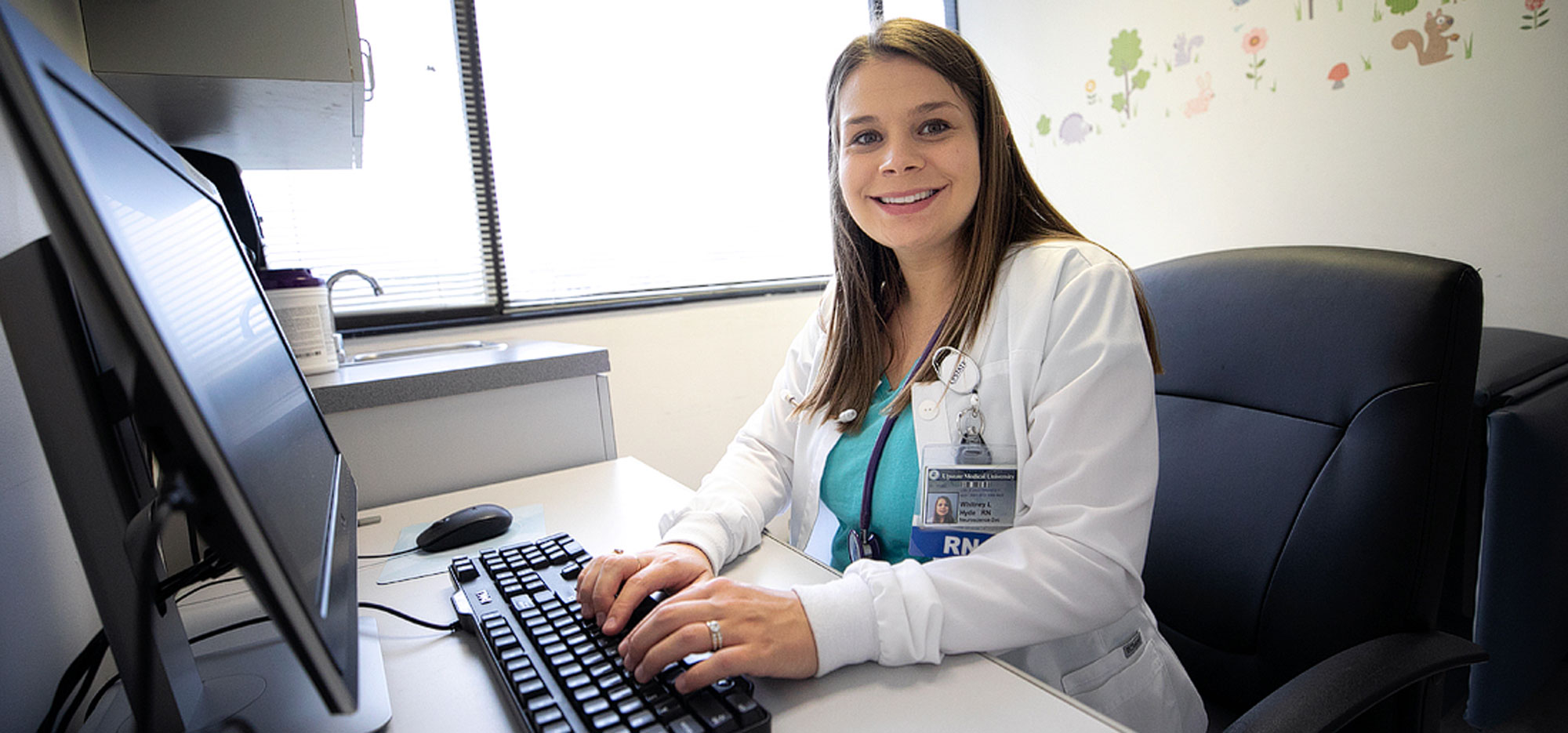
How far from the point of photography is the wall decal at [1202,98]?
2.18 metres

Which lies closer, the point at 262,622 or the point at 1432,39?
the point at 262,622

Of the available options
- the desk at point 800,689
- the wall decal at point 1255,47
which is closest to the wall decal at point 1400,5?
the wall decal at point 1255,47

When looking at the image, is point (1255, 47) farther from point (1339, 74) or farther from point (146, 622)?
point (146, 622)

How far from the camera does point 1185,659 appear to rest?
2.99ft

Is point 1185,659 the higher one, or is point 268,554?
point 268,554

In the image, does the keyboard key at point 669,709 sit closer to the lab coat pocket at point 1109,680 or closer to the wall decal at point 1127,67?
the lab coat pocket at point 1109,680

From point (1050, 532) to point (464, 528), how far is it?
70 centimetres

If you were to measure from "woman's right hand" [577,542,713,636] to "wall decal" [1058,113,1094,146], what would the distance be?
242cm

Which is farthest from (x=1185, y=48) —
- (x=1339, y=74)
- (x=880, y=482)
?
(x=880, y=482)

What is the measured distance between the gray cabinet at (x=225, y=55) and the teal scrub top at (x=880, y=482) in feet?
3.18

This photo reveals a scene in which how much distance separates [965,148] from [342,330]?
1.95 meters

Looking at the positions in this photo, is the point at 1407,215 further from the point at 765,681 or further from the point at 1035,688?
the point at 765,681

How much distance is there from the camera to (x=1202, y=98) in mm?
2205

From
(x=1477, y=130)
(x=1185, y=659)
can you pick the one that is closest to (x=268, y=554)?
(x=1185, y=659)
